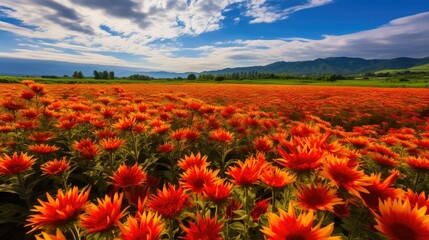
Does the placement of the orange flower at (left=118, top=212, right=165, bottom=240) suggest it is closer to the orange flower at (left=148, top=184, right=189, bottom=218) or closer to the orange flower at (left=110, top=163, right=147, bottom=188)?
the orange flower at (left=148, top=184, right=189, bottom=218)

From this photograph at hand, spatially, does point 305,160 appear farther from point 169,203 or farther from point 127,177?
point 127,177

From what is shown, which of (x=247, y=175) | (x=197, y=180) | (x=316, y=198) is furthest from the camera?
(x=197, y=180)

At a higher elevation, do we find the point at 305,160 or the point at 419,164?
the point at 305,160

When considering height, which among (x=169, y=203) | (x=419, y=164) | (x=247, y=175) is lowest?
(x=419, y=164)

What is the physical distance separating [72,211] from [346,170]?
152 centimetres

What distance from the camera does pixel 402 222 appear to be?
1161 mm

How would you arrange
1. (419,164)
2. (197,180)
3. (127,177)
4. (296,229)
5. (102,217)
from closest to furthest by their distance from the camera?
(296,229) < (102,217) < (197,180) < (127,177) < (419,164)

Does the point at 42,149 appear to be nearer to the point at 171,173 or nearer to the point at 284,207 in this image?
the point at 171,173

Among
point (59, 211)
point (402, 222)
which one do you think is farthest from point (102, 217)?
point (402, 222)

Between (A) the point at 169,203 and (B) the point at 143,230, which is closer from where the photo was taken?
(B) the point at 143,230

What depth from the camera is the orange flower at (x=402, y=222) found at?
1.11m

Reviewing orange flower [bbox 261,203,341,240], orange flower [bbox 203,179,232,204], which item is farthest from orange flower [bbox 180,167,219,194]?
orange flower [bbox 261,203,341,240]

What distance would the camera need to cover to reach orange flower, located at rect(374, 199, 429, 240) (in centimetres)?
111

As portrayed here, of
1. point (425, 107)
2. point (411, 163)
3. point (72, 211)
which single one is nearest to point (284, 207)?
point (72, 211)
